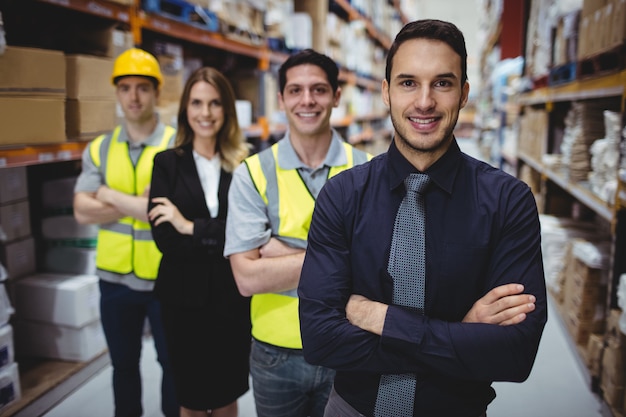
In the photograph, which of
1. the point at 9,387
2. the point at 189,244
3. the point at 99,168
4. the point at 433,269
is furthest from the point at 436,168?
the point at 9,387

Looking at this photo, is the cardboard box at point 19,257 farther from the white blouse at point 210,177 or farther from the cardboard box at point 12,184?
the white blouse at point 210,177

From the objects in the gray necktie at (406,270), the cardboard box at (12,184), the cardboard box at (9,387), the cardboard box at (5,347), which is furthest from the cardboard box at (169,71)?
the gray necktie at (406,270)

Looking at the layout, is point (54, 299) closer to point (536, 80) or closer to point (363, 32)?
point (536, 80)

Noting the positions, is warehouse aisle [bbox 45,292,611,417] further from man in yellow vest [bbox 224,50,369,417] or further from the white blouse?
the white blouse

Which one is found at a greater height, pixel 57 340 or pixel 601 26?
pixel 601 26

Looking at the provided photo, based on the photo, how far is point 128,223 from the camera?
247 cm

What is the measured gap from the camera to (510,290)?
1.18 m

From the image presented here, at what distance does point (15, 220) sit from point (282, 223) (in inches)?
79.8

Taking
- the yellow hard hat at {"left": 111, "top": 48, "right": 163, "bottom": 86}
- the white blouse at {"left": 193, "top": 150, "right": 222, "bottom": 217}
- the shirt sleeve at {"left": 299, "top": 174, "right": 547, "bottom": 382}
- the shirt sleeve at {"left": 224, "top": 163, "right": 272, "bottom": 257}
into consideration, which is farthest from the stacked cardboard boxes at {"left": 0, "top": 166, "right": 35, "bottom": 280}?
the shirt sleeve at {"left": 299, "top": 174, "right": 547, "bottom": 382}

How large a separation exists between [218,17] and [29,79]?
71.3 inches

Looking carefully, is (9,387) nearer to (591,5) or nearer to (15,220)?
(15,220)

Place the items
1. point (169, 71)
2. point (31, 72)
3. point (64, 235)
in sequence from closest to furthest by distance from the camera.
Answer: point (31, 72) → point (64, 235) → point (169, 71)

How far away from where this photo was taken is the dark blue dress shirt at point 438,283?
1.16 meters

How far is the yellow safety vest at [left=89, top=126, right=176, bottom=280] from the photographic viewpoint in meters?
2.39
